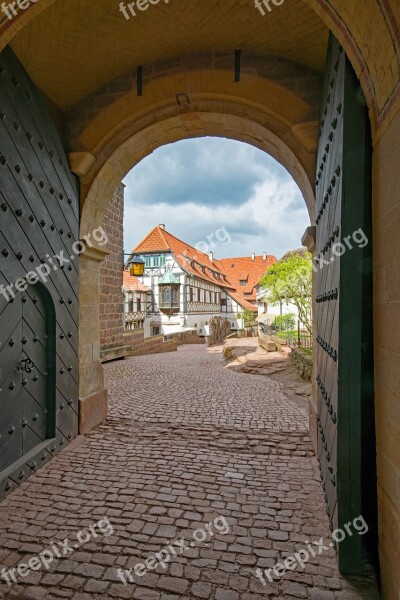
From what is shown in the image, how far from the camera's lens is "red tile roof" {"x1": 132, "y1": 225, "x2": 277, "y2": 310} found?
26.0m

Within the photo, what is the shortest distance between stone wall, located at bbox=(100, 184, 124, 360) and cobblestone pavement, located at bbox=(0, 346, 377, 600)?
5245mm

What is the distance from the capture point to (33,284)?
2943 millimetres

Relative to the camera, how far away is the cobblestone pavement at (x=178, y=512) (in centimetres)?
169

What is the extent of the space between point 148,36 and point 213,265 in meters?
34.7

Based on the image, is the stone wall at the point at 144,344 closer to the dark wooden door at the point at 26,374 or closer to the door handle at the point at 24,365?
the dark wooden door at the point at 26,374

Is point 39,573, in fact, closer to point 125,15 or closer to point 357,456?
point 357,456

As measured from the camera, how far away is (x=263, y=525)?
214 cm

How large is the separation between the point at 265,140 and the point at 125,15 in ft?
5.74

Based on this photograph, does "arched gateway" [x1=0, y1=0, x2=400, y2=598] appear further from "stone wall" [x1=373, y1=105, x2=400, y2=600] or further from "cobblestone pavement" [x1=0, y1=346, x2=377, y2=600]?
"cobblestone pavement" [x1=0, y1=346, x2=377, y2=600]

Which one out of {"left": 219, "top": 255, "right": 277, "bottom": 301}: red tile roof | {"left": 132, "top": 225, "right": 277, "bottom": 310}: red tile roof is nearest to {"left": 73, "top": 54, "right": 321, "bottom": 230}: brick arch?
{"left": 132, "top": 225, "right": 277, "bottom": 310}: red tile roof

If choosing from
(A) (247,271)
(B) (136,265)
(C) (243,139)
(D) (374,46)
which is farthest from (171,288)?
(D) (374,46)

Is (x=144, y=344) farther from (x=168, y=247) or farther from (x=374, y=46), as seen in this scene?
(x=168, y=247)

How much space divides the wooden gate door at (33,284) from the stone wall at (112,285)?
549 cm

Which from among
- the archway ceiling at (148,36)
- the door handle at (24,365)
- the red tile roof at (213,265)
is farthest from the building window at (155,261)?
the door handle at (24,365)
